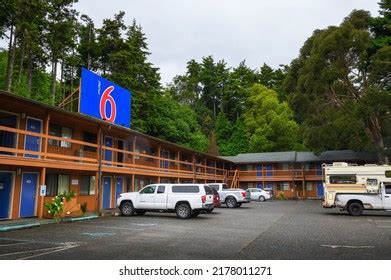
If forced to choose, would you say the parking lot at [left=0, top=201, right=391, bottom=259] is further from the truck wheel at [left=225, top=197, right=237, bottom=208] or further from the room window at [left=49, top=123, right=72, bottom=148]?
the truck wheel at [left=225, top=197, right=237, bottom=208]

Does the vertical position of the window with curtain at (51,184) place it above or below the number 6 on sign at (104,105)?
below

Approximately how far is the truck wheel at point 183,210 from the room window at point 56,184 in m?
6.83

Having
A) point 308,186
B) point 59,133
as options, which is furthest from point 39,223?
point 308,186

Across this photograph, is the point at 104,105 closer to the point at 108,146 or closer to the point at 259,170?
the point at 108,146

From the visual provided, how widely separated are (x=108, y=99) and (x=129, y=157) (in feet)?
15.6

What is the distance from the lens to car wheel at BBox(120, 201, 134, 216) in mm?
20844

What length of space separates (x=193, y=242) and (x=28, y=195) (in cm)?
1091

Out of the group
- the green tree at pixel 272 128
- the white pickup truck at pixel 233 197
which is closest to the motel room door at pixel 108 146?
the white pickup truck at pixel 233 197

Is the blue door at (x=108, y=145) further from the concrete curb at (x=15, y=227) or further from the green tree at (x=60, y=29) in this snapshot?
the green tree at (x=60, y=29)

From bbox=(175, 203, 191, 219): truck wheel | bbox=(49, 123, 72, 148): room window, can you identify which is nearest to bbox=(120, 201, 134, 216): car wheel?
bbox=(175, 203, 191, 219): truck wheel

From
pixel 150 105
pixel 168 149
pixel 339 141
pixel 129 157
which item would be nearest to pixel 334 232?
pixel 129 157

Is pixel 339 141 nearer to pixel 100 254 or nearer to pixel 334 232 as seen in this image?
pixel 334 232

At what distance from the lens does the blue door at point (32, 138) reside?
18.9m

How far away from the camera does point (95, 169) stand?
21.3m
